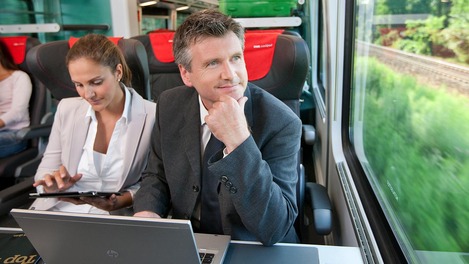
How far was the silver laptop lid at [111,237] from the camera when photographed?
784 millimetres

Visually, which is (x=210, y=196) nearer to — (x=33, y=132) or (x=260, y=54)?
(x=260, y=54)

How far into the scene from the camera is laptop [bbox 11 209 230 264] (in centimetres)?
78

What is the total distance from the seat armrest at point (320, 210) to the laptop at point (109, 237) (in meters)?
0.66

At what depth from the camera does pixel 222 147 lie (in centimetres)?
125

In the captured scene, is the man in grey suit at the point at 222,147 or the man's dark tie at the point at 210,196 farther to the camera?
the man's dark tie at the point at 210,196

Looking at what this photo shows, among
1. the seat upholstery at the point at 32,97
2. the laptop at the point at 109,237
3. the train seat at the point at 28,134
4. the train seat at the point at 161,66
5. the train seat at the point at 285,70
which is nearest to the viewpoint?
the laptop at the point at 109,237

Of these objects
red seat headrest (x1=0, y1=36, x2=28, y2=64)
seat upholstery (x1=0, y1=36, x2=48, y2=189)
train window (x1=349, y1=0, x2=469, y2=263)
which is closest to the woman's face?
Answer: train window (x1=349, y1=0, x2=469, y2=263)

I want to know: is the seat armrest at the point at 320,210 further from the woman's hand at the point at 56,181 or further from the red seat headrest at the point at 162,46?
the red seat headrest at the point at 162,46

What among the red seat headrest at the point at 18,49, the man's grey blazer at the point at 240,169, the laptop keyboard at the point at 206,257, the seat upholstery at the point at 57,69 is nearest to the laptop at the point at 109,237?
the laptop keyboard at the point at 206,257

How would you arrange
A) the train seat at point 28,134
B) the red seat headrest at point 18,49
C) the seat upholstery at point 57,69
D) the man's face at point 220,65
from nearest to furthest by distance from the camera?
1. the man's face at point 220,65
2. the seat upholstery at point 57,69
3. the train seat at point 28,134
4. the red seat headrest at point 18,49

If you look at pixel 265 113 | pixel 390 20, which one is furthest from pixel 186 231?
pixel 390 20

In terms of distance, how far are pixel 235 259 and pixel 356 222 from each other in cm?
52

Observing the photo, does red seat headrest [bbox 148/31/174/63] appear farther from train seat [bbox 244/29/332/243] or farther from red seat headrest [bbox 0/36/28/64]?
red seat headrest [bbox 0/36/28/64]

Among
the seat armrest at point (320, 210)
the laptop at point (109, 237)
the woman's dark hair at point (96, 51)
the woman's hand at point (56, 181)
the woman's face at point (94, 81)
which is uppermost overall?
the woman's dark hair at point (96, 51)
